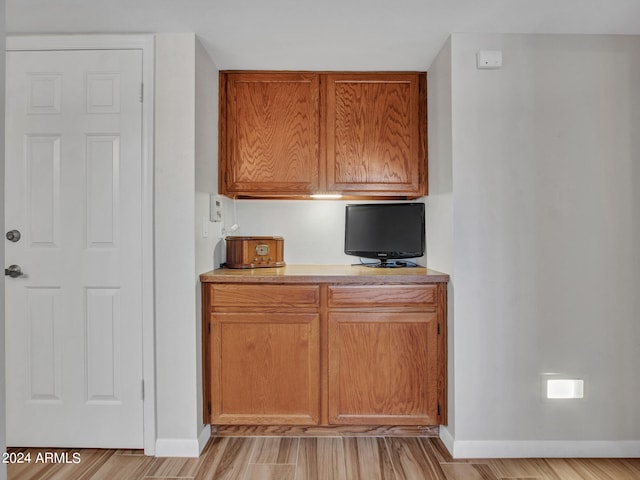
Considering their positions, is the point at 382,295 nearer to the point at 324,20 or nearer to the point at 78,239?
the point at 324,20

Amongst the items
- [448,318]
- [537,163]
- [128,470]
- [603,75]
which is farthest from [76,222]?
[603,75]

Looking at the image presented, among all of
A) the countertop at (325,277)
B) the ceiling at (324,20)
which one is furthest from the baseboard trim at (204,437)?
the ceiling at (324,20)

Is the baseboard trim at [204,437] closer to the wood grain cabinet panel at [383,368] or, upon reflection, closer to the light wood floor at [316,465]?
the light wood floor at [316,465]

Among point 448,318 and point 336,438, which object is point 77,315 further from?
point 448,318

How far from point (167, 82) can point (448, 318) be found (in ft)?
Answer: 6.37

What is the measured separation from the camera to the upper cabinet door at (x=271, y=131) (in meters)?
2.70

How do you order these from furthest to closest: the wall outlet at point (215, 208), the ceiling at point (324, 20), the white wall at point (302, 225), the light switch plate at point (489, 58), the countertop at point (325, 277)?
the white wall at point (302, 225) < the wall outlet at point (215, 208) < the countertop at point (325, 277) < the light switch plate at point (489, 58) < the ceiling at point (324, 20)

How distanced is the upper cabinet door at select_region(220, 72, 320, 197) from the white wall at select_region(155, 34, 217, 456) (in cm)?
46

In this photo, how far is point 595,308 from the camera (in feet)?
7.33

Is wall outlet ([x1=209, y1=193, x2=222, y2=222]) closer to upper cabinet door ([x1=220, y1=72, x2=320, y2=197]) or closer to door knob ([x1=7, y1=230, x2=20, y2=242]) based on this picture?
upper cabinet door ([x1=220, y1=72, x2=320, y2=197])

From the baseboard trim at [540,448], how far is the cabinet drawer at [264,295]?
3.49 feet

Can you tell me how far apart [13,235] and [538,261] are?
8.97 ft

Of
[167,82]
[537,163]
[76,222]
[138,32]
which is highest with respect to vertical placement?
[138,32]

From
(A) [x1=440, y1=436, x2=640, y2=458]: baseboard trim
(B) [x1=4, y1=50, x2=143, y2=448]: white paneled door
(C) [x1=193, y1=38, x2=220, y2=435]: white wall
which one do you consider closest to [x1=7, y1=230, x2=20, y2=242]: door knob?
(B) [x1=4, y1=50, x2=143, y2=448]: white paneled door
